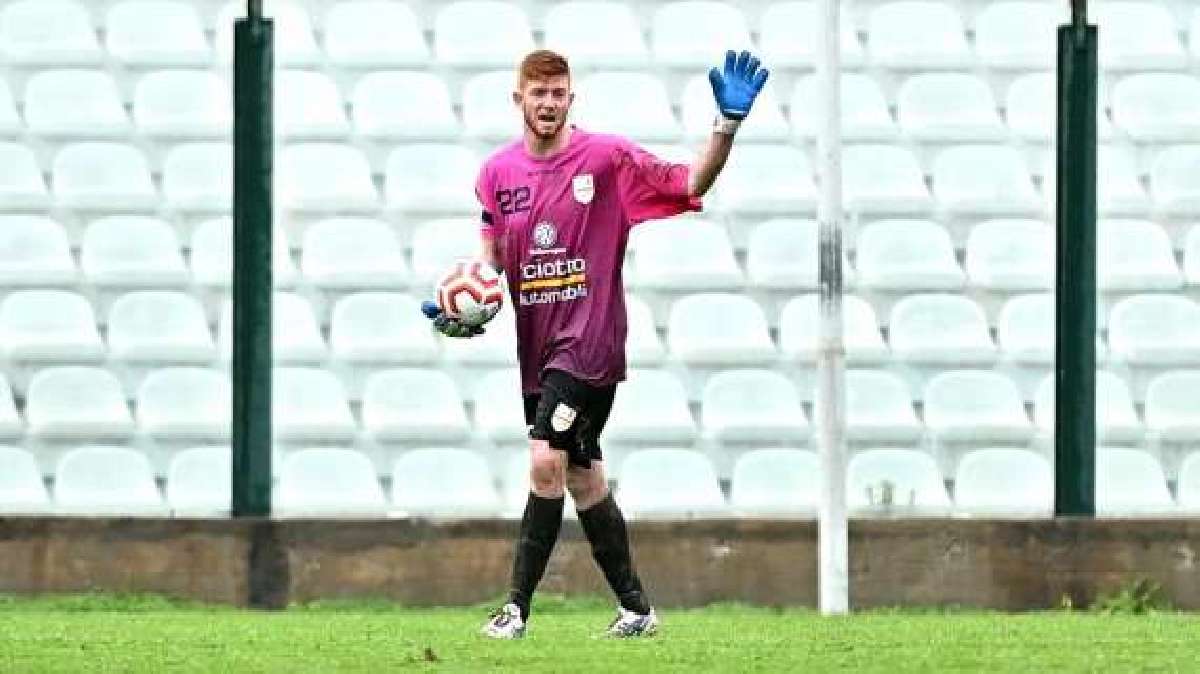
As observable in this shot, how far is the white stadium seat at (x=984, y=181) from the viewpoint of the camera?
14.0 meters

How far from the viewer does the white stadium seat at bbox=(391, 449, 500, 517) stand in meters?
13.5

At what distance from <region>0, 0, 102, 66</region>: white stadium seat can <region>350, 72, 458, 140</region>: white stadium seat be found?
4.08 feet

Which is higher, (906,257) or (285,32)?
(285,32)

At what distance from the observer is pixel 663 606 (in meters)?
12.9

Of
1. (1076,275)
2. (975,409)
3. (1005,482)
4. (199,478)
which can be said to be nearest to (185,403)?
(199,478)

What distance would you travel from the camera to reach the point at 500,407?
1369 cm

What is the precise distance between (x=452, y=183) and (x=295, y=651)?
5541 mm

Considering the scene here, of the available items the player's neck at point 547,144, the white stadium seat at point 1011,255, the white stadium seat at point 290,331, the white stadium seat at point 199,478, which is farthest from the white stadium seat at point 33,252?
the player's neck at point 547,144

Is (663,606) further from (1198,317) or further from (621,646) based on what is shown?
(621,646)

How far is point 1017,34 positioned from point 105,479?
461 cm

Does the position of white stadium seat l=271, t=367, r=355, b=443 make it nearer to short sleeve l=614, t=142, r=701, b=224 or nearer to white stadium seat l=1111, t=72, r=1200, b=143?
white stadium seat l=1111, t=72, r=1200, b=143

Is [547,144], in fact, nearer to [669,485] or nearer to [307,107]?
[669,485]

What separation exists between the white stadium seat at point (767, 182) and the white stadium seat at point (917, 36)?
0.66 meters

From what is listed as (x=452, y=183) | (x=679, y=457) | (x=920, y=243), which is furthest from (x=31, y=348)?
(x=920, y=243)
